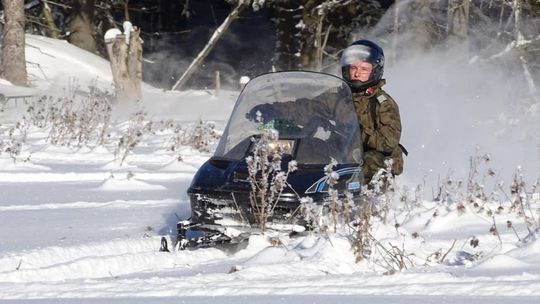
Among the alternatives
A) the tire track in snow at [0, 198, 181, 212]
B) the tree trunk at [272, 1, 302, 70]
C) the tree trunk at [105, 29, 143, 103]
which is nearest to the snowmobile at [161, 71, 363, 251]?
the tire track in snow at [0, 198, 181, 212]

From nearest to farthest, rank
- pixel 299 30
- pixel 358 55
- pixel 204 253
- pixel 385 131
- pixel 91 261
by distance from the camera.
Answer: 1. pixel 91 261
2. pixel 204 253
3. pixel 385 131
4. pixel 358 55
5. pixel 299 30

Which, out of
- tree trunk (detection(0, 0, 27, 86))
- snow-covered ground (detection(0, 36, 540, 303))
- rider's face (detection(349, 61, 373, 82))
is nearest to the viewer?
snow-covered ground (detection(0, 36, 540, 303))

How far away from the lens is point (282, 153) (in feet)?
24.9

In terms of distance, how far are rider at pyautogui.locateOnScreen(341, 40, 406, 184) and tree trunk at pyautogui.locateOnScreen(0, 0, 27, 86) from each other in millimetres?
14690

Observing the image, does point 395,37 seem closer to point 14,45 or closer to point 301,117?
point 14,45

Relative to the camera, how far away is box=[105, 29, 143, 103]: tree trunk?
861 inches

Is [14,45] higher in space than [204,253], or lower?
higher

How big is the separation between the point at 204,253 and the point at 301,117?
1487 mm

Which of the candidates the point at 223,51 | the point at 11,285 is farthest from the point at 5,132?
the point at 223,51

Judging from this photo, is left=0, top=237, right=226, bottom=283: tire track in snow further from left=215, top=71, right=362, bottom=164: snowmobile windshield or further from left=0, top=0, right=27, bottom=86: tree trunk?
left=0, top=0, right=27, bottom=86: tree trunk

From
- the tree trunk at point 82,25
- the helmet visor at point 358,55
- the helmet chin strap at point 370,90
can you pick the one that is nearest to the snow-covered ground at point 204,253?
the helmet chin strap at point 370,90

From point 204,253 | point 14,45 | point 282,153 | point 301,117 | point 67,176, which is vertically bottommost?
point 204,253

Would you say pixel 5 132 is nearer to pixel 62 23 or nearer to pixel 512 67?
pixel 512 67

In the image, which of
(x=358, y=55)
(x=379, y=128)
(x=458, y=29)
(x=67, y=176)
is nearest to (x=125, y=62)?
(x=458, y=29)
